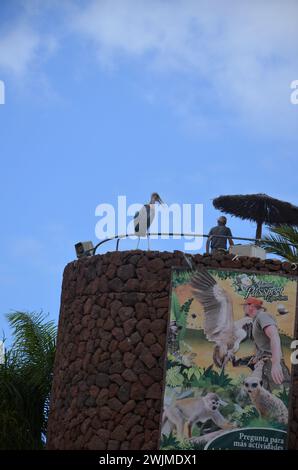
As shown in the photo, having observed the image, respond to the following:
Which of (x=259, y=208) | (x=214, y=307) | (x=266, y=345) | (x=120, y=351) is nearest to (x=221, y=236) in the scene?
(x=214, y=307)

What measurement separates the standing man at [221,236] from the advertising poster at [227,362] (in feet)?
3.52

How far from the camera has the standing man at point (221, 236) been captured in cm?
1959

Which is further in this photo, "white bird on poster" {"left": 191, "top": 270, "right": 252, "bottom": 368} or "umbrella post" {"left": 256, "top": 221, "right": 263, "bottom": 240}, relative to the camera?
"umbrella post" {"left": 256, "top": 221, "right": 263, "bottom": 240}

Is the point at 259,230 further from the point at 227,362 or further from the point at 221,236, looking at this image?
the point at 227,362

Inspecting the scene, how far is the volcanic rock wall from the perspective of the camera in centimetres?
1816

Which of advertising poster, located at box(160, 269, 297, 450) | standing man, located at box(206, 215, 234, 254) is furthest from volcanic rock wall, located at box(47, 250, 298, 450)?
standing man, located at box(206, 215, 234, 254)

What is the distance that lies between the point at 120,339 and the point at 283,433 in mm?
3279

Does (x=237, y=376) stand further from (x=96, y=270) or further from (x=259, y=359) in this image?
(x=96, y=270)

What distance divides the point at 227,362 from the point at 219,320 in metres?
0.74

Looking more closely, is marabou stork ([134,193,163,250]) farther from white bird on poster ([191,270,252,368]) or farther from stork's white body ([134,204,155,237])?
white bird on poster ([191,270,252,368])

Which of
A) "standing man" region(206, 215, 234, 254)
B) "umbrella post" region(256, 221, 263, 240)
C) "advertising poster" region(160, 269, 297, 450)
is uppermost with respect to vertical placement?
"umbrella post" region(256, 221, 263, 240)
